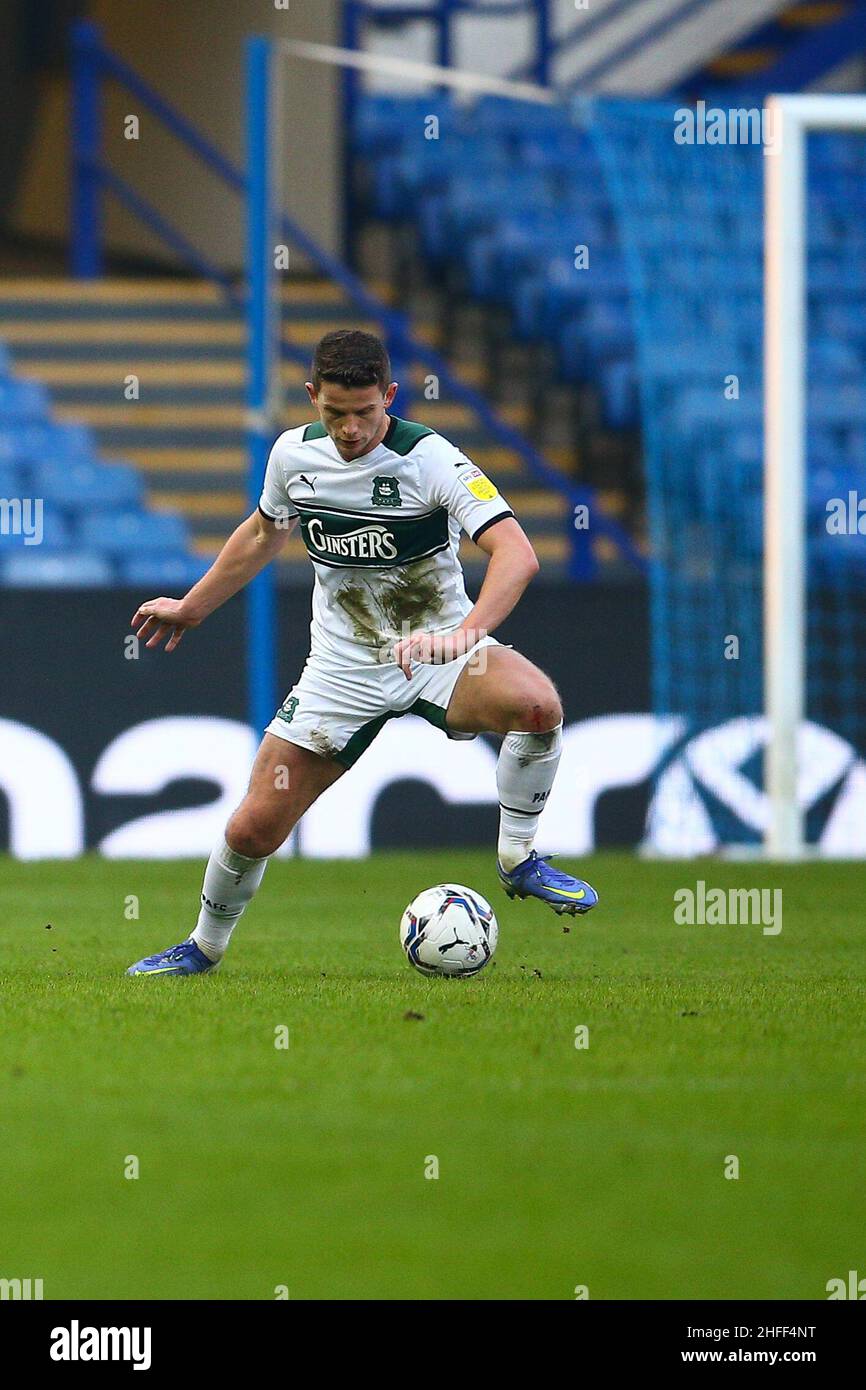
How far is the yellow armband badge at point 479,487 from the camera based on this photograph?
5965mm

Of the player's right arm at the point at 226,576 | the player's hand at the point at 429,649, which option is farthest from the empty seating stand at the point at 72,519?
the player's hand at the point at 429,649

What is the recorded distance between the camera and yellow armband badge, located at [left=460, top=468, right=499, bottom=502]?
5.96 metres

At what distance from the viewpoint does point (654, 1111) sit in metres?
4.30

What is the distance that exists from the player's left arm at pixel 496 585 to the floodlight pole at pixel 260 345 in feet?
16.0

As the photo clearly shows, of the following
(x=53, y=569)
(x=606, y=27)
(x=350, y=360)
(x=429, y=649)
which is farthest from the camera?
(x=606, y=27)

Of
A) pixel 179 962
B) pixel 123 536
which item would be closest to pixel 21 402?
pixel 123 536

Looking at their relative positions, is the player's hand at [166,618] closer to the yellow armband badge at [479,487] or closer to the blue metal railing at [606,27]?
the yellow armband badge at [479,487]

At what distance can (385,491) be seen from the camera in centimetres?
604

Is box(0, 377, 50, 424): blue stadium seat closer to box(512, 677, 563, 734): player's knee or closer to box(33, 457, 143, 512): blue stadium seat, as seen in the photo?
box(33, 457, 143, 512): blue stadium seat

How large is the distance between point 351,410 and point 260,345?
209 inches

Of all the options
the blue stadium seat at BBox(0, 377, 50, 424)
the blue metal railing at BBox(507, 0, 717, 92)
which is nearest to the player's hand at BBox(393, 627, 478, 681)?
the blue stadium seat at BBox(0, 377, 50, 424)

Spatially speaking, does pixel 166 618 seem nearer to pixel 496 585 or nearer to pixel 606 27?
pixel 496 585
